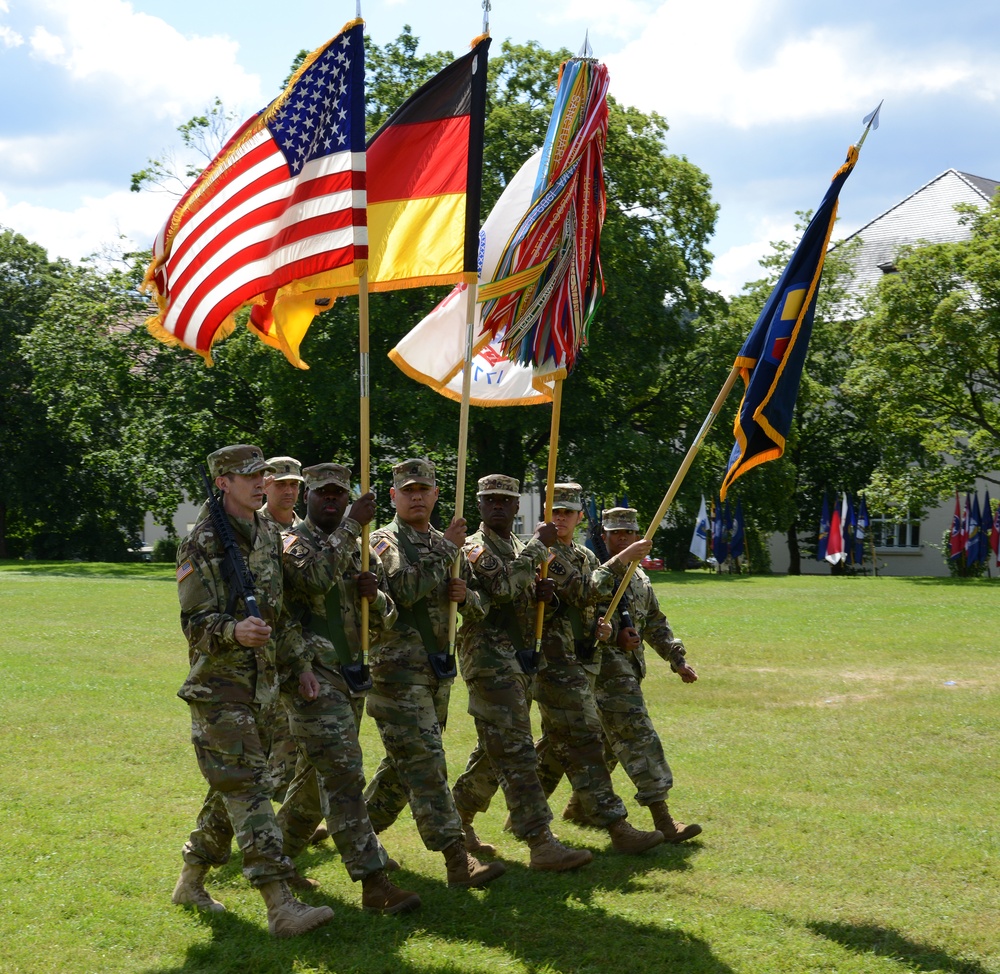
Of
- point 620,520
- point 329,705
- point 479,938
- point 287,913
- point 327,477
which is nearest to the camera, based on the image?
point 287,913

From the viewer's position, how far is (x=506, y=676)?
7723mm

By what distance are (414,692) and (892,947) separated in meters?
2.97

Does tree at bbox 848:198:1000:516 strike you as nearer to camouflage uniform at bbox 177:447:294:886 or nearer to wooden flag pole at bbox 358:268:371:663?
wooden flag pole at bbox 358:268:371:663

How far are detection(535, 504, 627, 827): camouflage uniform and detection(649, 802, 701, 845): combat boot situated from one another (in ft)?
1.09

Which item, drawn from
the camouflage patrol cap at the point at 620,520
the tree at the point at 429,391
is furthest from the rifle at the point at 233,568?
the tree at the point at 429,391

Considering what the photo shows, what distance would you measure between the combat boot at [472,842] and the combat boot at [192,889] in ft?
6.15

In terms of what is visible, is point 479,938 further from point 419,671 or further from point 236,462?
point 236,462

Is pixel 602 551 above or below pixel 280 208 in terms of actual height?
below

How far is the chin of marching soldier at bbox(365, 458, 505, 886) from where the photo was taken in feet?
23.2

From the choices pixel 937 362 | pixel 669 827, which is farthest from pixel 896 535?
pixel 669 827

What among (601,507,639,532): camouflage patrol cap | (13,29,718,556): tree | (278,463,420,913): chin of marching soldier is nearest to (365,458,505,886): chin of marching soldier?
(278,463,420,913): chin of marching soldier

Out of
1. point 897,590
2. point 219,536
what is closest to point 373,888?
point 219,536

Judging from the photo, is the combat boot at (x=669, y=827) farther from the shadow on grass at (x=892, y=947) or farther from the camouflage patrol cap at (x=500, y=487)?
the camouflage patrol cap at (x=500, y=487)

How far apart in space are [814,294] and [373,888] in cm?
448
